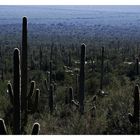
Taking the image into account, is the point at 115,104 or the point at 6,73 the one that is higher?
the point at 115,104

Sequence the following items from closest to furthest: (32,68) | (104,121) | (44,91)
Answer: (104,121) → (44,91) → (32,68)

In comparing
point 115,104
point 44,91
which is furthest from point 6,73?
point 115,104

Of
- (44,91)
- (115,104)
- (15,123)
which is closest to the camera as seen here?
(15,123)

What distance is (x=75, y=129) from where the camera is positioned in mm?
12109

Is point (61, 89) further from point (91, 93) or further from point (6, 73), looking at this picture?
point (6, 73)

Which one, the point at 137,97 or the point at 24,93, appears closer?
the point at 137,97

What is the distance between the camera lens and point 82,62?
16391 millimetres

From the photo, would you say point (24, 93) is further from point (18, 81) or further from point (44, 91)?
point (44, 91)

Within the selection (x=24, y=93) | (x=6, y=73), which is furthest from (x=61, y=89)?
(x=24, y=93)

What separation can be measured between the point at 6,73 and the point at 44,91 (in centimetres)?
1271

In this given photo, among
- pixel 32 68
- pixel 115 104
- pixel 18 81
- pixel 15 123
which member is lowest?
pixel 32 68

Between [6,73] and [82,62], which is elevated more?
[82,62]
